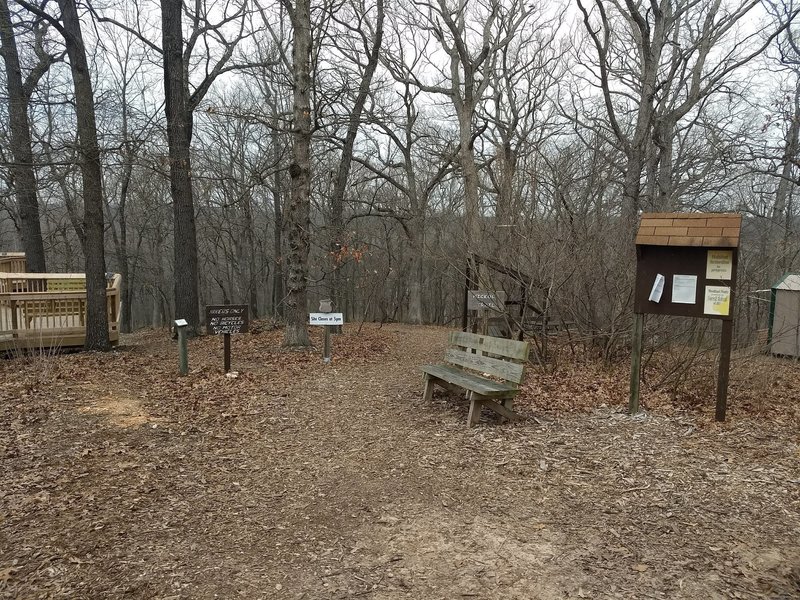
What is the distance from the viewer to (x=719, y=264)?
5.80m

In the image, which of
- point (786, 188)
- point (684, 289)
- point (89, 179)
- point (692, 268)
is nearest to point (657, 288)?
point (684, 289)

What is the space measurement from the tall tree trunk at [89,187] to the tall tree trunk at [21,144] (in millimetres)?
917

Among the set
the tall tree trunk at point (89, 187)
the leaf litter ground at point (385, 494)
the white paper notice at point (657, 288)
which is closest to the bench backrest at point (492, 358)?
the leaf litter ground at point (385, 494)

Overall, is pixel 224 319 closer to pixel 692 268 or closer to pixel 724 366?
pixel 692 268

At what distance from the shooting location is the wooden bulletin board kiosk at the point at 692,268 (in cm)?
575

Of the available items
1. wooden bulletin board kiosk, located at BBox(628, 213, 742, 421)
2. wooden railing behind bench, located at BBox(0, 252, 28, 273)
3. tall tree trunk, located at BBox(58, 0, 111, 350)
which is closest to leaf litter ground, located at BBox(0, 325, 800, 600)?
wooden bulletin board kiosk, located at BBox(628, 213, 742, 421)

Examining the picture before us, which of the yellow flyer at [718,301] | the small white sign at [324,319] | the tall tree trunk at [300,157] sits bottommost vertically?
the small white sign at [324,319]

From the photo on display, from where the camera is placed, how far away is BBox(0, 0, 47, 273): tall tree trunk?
10.4 meters

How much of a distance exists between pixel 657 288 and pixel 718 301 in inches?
24.3

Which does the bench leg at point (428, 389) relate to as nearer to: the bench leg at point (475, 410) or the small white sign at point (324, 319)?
the bench leg at point (475, 410)

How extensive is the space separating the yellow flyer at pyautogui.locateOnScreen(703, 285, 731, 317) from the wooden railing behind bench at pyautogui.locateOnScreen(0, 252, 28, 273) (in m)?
17.3

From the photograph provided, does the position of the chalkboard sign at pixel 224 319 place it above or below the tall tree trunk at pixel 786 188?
below

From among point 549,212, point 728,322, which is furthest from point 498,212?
point 728,322

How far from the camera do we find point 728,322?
19.1 feet
